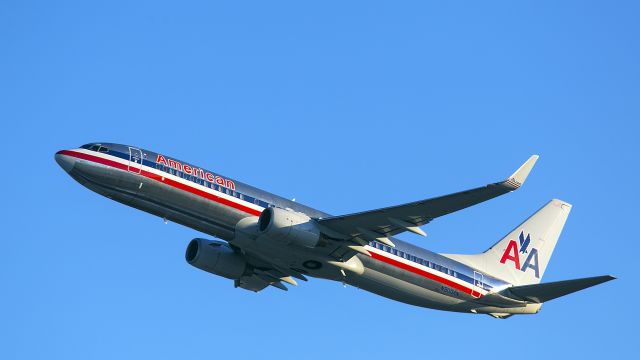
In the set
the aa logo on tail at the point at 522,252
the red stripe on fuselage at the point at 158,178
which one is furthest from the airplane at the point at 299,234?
the aa logo on tail at the point at 522,252

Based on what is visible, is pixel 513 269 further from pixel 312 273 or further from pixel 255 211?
pixel 255 211

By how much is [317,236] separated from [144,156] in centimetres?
969

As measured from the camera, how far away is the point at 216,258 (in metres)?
57.0

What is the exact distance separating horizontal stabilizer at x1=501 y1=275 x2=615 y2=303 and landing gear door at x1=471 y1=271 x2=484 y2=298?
1.40 meters

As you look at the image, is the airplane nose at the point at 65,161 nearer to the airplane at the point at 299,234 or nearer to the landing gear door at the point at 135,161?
the airplane at the point at 299,234

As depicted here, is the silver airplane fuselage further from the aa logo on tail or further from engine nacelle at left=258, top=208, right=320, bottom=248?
the aa logo on tail

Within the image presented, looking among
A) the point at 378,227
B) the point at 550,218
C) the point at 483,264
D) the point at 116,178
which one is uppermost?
the point at 550,218

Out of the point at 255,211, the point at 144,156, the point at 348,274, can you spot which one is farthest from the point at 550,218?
the point at 144,156

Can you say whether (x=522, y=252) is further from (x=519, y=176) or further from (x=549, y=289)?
(x=519, y=176)

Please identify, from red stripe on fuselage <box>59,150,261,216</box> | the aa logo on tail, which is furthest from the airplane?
the aa logo on tail

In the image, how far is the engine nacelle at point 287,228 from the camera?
A: 4972 cm

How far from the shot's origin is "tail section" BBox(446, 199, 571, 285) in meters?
59.5

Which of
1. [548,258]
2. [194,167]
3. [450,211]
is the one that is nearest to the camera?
[450,211]

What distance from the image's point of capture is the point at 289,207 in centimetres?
5241
